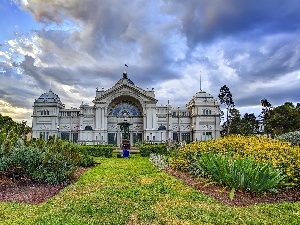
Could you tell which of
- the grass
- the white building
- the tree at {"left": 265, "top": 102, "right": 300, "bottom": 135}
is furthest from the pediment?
the grass

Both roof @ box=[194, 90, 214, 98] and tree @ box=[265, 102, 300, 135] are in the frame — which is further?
roof @ box=[194, 90, 214, 98]

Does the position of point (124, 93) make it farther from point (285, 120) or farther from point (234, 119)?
point (285, 120)

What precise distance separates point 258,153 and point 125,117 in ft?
157

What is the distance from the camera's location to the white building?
189ft

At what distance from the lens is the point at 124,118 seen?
58188mm

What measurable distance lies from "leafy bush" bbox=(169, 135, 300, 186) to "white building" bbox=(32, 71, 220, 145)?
42396 mm

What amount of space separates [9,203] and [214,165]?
21.1 feet

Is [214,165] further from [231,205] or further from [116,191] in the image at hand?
[116,191]

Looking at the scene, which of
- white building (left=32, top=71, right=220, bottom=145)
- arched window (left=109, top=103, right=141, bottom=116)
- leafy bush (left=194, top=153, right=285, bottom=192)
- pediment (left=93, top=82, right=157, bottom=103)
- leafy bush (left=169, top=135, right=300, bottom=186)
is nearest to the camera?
leafy bush (left=194, top=153, right=285, bottom=192)

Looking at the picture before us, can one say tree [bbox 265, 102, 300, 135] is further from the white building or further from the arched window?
the arched window

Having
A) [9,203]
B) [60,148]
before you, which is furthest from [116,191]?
[60,148]

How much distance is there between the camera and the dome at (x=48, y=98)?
5978 cm

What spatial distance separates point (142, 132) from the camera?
58688 millimetres

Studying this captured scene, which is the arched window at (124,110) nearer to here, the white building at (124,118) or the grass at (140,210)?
the white building at (124,118)
